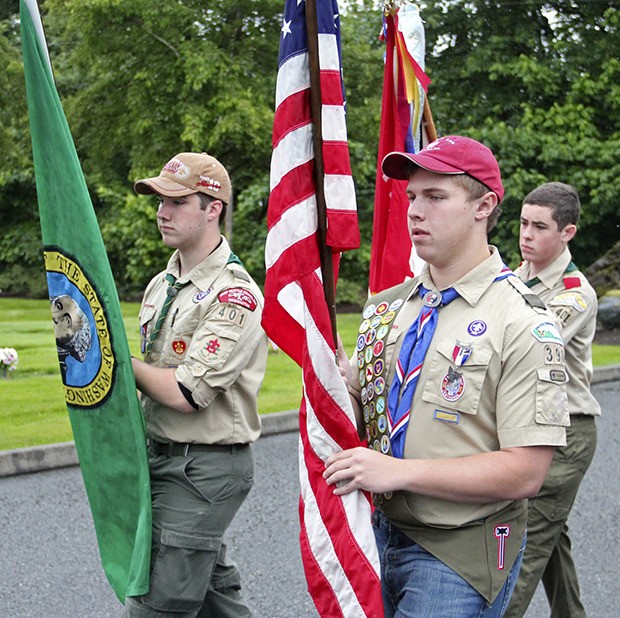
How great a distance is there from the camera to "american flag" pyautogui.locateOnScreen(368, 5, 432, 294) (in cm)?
481

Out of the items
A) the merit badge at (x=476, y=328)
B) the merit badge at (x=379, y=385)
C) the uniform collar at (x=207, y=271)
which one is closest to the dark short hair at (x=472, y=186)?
the merit badge at (x=476, y=328)

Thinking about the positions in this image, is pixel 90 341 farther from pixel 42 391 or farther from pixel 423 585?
pixel 42 391

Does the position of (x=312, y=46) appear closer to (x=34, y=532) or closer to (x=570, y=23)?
(x=34, y=532)

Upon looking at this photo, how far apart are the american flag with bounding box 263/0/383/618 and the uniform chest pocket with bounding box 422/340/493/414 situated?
31 centimetres

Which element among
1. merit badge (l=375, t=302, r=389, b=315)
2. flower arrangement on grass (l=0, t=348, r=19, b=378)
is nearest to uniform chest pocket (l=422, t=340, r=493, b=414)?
merit badge (l=375, t=302, r=389, b=315)

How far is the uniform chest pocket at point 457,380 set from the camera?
2.65 m

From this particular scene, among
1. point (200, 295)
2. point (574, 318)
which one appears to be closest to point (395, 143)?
point (574, 318)

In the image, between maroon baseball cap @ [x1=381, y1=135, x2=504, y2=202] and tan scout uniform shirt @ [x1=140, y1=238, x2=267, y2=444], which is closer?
maroon baseball cap @ [x1=381, y1=135, x2=504, y2=202]

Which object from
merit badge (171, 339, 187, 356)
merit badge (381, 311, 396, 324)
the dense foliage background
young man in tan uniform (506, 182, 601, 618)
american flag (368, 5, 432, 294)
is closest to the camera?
merit badge (381, 311, 396, 324)

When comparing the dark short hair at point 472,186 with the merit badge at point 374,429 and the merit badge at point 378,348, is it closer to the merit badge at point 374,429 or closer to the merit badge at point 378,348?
the merit badge at point 378,348

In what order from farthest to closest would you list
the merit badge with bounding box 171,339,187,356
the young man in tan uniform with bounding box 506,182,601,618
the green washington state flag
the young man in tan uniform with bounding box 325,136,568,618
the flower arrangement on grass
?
the flower arrangement on grass
the young man in tan uniform with bounding box 506,182,601,618
the merit badge with bounding box 171,339,187,356
the green washington state flag
the young man in tan uniform with bounding box 325,136,568,618

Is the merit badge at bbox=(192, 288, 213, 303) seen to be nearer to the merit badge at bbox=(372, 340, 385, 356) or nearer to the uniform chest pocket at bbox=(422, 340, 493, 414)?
the merit badge at bbox=(372, 340, 385, 356)

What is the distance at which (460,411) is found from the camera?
2668 millimetres

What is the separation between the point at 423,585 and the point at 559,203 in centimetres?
235
